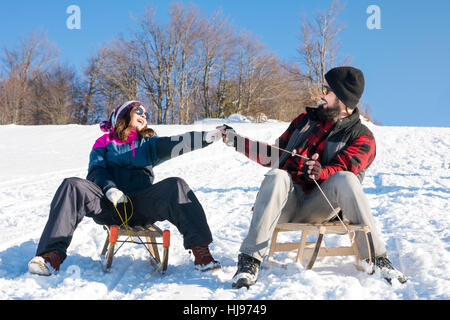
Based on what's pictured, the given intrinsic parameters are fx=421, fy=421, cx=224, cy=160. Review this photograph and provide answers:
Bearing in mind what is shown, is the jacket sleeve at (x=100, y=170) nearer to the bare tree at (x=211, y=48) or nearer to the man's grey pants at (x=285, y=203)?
the man's grey pants at (x=285, y=203)

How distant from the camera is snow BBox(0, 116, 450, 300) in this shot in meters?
2.25

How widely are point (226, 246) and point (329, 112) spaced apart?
135 cm

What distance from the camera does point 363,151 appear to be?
8.98ft

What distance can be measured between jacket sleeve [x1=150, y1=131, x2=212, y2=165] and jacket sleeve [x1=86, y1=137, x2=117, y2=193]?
1.16ft

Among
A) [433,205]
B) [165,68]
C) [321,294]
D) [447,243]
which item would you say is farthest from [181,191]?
[165,68]

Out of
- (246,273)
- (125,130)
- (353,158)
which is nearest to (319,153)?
(353,158)

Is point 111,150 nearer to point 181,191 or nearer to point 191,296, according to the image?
point 181,191

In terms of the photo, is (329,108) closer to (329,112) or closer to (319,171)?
(329,112)

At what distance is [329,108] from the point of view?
9.55ft

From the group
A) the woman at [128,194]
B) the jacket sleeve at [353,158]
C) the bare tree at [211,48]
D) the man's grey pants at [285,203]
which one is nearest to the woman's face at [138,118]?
the woman at [128,194]

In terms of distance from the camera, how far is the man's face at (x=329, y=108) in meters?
2.89

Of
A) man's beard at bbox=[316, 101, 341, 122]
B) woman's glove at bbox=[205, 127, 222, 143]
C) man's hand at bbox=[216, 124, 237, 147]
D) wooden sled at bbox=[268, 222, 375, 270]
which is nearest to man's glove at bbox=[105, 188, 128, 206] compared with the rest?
woman's glove at bbox=[205, 127, 222, 143]

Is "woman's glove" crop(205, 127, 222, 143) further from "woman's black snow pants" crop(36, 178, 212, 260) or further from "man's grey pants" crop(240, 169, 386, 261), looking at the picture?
"man's grey pants" crop(240, 169, 386, 261)

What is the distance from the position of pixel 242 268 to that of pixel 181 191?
2.18ft
